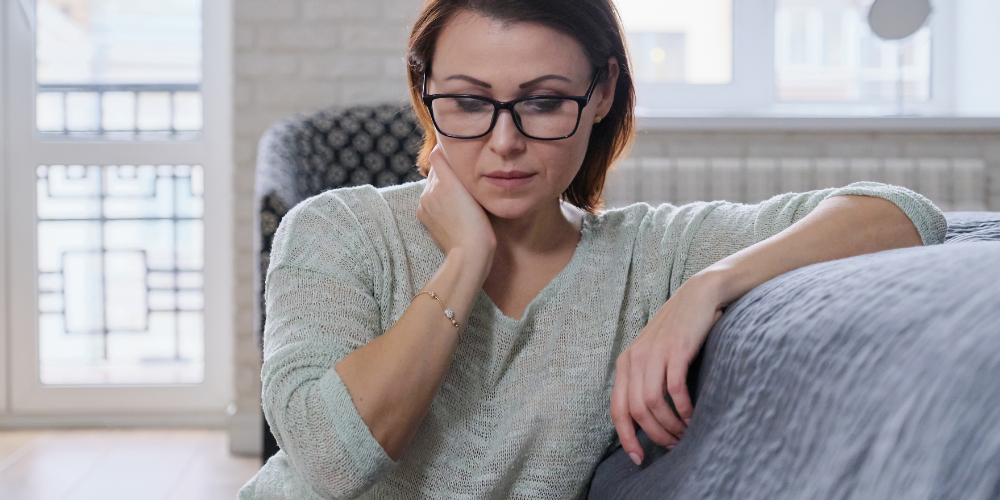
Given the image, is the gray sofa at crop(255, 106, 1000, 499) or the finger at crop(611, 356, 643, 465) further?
the finger at crop(611, 356, 643, 465)

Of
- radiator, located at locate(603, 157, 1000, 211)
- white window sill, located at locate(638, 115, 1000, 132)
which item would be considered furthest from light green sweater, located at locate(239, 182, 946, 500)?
white window sill, located at locate(638, 115, 1000, 132)

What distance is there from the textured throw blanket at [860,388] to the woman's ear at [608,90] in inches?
22.5

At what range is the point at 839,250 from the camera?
3.05ft

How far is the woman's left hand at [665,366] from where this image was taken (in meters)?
0.72

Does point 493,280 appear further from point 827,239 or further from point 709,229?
point 827,239

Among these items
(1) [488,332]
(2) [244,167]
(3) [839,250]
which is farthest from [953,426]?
(2) [244,167]

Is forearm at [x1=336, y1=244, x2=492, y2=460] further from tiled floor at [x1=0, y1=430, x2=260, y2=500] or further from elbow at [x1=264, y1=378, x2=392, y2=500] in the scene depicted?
tiled floor at [x1=0, y1=430, x2=260, y2=500]

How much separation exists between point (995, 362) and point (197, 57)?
302 cm

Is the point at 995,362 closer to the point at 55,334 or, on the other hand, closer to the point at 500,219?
the point at 500,219

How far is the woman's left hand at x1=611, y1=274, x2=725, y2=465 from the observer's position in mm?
720

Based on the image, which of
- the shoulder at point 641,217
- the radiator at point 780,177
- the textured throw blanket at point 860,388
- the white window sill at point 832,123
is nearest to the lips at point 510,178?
the shoulder at point 641,217

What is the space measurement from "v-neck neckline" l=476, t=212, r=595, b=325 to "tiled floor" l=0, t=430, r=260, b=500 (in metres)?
1.55

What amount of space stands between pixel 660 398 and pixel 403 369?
0.92 feet

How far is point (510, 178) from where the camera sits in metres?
1.03
